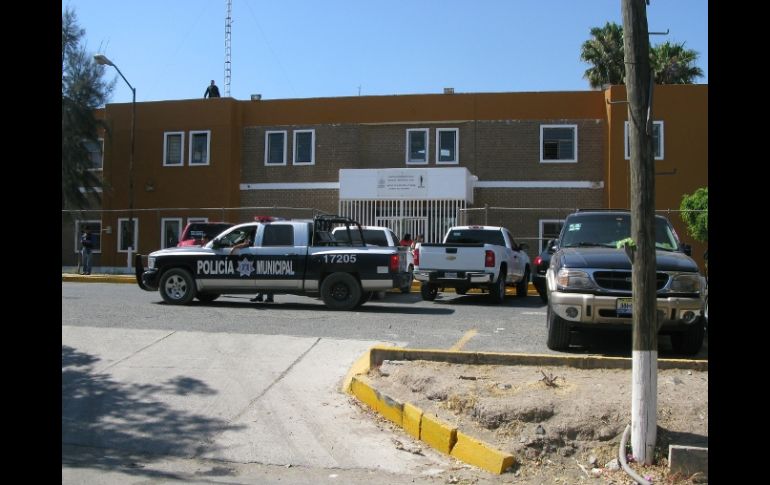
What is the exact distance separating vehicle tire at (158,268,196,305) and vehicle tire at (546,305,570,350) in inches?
307

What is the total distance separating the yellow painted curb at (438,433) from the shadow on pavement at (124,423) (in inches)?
70.9

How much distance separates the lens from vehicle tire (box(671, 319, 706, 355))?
811cm

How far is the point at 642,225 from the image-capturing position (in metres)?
5.27

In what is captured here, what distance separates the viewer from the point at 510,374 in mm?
7293

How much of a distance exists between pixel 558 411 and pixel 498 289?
9.28 m

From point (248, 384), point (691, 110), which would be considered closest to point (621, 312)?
point (248, 384)

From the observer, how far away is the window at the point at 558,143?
80.2 ft

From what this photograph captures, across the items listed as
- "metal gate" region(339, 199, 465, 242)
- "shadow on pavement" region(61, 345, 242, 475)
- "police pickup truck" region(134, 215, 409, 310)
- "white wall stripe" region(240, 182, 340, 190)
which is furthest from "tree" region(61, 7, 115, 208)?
"shadow on pavement" region(61, 345, 242, 475)

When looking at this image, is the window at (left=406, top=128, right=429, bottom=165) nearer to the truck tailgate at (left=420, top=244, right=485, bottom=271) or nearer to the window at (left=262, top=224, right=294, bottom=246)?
the truck tailgate at (left=420, top=244, right=485, bottom=271)

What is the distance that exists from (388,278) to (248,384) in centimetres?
598
